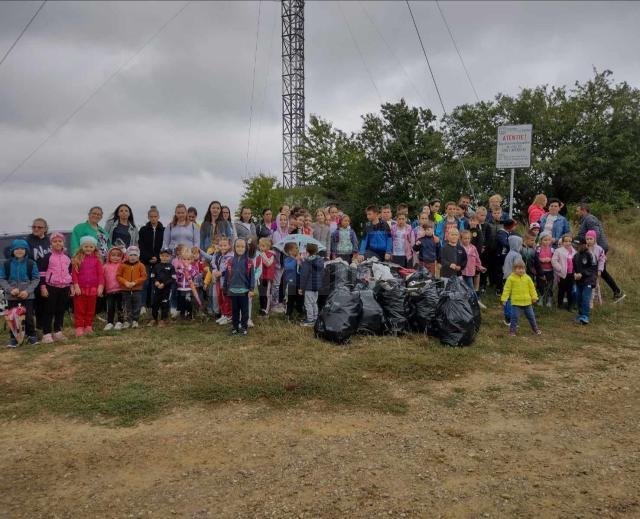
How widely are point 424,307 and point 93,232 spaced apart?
5275 millimetres

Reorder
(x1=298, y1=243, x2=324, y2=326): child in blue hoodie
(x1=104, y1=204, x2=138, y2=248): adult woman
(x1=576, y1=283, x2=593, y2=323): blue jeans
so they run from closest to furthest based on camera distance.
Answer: (x1=298, y1=243, x2=324, y2=326): child in blue hoodie, (x1=576, y1=283, x2=593, y2=323): blue jeans, (x1=104, y1=204, x2=138, y2=248): adult woman

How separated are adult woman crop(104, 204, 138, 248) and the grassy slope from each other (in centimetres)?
174

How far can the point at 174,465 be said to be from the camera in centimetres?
321

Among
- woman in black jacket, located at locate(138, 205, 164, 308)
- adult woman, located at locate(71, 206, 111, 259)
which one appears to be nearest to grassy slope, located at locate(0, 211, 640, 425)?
woman in black jacket, located at locate(138, 205, 164, 308)

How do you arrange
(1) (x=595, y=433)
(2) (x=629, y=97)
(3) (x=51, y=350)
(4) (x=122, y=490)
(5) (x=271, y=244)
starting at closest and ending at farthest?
(4) (x=122, y=490)
(1) (x=595, y=433)
(3) (x=51, y=350)
(5) (x=271, y=244)
(2) (x=629, y=97)

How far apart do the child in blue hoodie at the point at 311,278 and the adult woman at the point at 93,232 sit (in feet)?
10.8

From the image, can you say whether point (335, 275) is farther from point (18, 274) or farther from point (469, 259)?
point (18, 274)

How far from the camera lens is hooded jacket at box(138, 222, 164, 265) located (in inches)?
312

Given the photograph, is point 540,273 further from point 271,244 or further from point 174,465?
point 174,465

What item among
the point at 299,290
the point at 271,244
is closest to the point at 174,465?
the point at 299,290

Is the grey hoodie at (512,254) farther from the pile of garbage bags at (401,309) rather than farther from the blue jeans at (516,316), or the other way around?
the pile of garbage bags at (401,309)

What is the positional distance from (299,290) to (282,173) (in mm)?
28173

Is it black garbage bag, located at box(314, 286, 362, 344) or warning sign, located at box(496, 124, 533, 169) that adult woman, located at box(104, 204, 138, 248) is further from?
warning sign, located at box(496, 124, 533, 169)

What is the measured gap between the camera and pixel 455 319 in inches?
233
